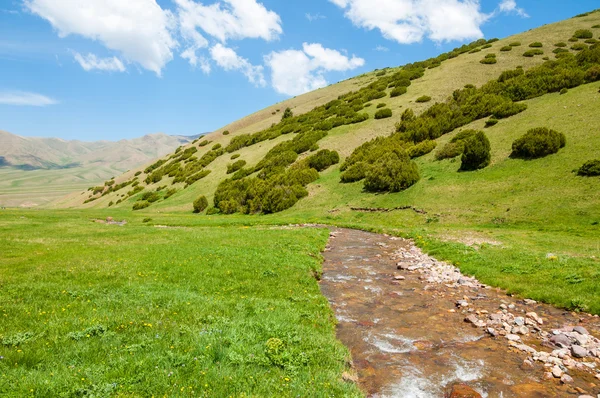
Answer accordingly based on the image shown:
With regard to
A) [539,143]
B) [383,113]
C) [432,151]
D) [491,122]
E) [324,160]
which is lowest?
[539,143]

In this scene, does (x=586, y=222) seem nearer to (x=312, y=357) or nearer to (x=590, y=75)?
(x=312, y=357)

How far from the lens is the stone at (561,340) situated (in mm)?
9188

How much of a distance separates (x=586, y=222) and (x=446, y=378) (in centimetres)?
2234

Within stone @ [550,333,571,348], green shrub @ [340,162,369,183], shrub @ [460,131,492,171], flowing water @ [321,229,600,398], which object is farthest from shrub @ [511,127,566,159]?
stone @ [550,333,571,348]

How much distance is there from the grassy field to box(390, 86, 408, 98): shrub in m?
58.1

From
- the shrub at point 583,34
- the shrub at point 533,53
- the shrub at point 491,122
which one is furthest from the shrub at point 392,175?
the shrub at point 583,34

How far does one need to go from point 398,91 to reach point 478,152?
37.3 metres

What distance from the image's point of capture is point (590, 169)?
26.4m

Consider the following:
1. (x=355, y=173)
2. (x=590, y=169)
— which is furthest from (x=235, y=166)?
(x=590, y=169)

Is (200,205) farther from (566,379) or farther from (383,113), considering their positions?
(566,379)

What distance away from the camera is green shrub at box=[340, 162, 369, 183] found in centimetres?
4312

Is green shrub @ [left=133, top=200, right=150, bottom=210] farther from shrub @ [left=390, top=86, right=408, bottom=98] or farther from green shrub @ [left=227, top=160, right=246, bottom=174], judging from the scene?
shrub @ [left=390, top=86, right=408, bottom=98]

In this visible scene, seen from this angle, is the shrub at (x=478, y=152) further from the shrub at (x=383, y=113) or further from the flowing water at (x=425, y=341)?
the shrub at (x=383, y=113)

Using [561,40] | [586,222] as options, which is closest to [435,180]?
[586,222]
